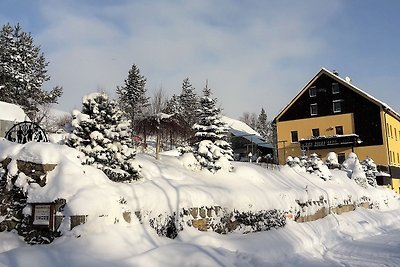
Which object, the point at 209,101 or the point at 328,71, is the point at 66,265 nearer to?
the point at 209,101

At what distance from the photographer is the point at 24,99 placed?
36.8 meters

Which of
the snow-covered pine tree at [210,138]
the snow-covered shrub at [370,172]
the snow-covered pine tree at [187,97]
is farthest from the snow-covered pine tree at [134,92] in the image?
the snow-covered pine tree at [210,138]

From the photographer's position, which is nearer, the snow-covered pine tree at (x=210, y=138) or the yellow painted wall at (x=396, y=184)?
the snow-covered pine tree at (x=210, y=138)

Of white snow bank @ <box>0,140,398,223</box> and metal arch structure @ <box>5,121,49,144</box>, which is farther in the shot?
metal arch structure @ <box>5,121,49,144</box>

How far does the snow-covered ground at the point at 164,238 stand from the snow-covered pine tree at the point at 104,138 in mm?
538

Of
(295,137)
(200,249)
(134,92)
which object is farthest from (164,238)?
(134,92)

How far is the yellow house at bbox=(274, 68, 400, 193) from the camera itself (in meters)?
43.8

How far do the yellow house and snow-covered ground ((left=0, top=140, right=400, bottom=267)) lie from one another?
29.3 metres

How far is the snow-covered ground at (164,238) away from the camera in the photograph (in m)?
8.21

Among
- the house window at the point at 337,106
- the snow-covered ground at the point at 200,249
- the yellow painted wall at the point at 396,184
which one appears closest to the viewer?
the snow-covered ground at the point at 200,249

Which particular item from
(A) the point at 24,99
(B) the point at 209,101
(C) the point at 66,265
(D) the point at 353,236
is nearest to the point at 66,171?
(C) the point at 66,265

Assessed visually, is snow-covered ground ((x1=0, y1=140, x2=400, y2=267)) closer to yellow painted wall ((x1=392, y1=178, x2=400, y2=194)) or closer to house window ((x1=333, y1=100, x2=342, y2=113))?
yellow painted wall ((x1=392, y1=178, x2=400, y2=194))

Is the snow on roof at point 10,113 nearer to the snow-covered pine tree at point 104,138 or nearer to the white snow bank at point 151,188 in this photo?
the white snow bank at point 151,188

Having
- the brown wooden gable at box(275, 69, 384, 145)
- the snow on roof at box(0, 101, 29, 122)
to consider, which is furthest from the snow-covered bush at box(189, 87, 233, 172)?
the brown wooden gable at box(275, 69, 384, 145)
